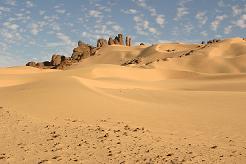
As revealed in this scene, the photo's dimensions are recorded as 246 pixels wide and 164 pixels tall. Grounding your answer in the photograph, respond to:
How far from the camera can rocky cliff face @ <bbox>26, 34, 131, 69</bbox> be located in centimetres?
7451

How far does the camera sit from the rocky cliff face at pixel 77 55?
74.5 meters

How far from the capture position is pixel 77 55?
91000mm

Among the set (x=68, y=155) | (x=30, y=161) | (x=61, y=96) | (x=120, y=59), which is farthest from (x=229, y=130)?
(x=120, y=59)

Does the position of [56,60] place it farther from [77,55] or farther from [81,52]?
[81,52]

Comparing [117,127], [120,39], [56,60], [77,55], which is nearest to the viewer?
[117,127]

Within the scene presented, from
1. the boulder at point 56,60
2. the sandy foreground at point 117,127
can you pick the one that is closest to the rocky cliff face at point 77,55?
the boulder at point 56,60

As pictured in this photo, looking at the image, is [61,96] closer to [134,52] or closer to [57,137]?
[57,137]

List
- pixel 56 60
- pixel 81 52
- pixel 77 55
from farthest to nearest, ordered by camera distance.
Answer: pixel 81 52 → pixel 77 55 → pixel 56 60

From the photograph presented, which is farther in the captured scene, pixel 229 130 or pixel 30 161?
pixel 229 130

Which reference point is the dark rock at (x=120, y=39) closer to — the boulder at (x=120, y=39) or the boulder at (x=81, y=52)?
the boulder at (x=120, y=39)

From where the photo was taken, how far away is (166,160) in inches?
303

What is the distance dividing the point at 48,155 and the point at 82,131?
2251 mm

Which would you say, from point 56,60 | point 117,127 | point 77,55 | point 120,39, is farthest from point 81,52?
point 117,127

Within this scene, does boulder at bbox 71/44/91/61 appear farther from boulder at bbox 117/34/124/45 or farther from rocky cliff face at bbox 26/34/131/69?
boulder at bbox 117/34/124/45
